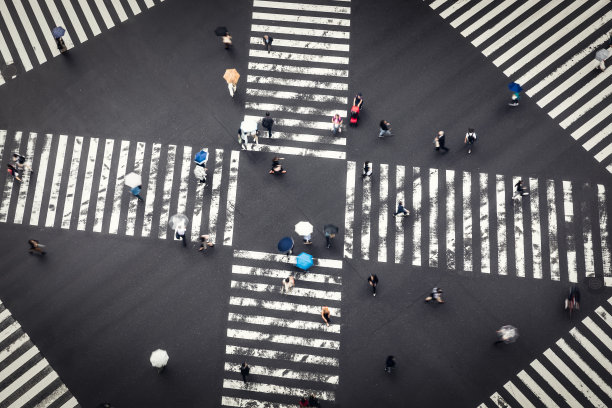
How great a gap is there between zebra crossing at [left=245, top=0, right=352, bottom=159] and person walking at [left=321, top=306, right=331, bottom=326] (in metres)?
6.55

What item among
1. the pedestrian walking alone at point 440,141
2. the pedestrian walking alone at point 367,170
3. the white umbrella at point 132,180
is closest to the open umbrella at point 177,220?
the white umbrella at point 132,180

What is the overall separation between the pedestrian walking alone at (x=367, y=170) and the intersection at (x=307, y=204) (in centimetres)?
41

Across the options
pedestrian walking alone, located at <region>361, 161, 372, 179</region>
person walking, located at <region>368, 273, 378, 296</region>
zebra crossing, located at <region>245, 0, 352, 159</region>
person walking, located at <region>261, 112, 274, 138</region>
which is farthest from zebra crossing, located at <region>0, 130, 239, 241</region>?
person walking, located at <region>368, 273, 378, 296</region>

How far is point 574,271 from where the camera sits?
A: 73.8 feet

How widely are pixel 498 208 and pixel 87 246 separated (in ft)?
55.9

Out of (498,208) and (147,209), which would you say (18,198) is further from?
(498,208)

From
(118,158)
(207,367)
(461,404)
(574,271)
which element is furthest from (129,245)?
(574,271)

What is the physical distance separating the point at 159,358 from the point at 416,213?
37.9ft

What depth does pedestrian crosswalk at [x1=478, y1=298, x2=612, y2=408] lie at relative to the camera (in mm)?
21062

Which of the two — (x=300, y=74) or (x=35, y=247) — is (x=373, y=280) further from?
(x=35, y=247)

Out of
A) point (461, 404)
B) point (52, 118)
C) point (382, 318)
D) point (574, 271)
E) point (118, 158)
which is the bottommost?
point (461, 404)

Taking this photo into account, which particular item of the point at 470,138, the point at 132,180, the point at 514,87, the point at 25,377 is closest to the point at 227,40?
the point at 132,180

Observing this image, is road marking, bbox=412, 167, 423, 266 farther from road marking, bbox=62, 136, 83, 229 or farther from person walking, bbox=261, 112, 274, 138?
road marking, bbox=62, 136, 83, 229

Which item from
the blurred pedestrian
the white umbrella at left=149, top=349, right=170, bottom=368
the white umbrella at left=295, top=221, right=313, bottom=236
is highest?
the blurred pedestrian
